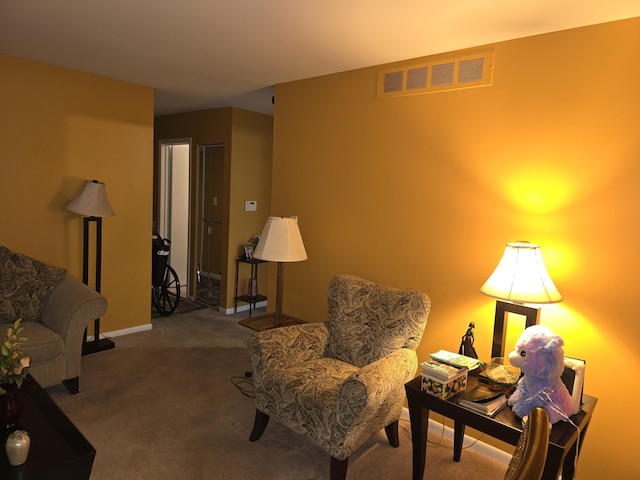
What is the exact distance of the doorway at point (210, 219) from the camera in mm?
5711

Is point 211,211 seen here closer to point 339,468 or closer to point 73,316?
point 73,316

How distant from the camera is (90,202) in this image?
12.3 ft

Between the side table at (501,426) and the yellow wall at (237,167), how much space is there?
11.1 feet

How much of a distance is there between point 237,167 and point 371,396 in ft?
11.9

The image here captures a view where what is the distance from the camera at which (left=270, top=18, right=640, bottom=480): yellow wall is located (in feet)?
7.63

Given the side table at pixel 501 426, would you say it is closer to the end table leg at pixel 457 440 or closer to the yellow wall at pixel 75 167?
the end table leg at pixel 457 440

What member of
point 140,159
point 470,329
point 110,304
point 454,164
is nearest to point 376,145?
point 454,164

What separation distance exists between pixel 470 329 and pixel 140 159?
341 cm

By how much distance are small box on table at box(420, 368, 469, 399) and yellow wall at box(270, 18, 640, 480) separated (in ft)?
1.94

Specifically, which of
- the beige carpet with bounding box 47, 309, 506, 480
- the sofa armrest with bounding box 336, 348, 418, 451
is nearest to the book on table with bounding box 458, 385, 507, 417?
the sofa armrest with bounding box 336, 348, 418, 451

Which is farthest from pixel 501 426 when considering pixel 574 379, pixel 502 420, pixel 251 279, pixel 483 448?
pixel 251 279

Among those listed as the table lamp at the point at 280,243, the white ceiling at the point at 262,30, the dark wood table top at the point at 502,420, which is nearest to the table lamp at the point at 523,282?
the dark wood table top at the point at 502,420

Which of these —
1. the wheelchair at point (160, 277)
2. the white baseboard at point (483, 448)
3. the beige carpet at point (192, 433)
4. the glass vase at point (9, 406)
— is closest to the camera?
the glass vase at point (9, 406)

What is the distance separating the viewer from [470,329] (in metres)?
2.60
